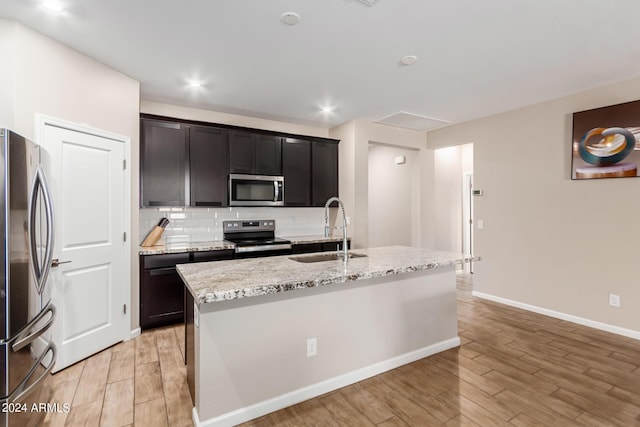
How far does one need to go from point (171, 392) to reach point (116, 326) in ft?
4.08

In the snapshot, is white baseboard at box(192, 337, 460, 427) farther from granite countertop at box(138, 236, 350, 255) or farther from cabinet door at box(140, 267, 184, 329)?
cabinet door at box(140, 267, 184, 329)

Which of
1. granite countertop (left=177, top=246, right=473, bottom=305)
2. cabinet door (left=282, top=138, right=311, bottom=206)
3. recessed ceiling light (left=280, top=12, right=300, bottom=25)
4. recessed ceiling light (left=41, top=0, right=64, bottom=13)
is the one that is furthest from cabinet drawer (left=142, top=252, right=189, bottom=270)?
recessed ceiling light (left=280, top=12, right=300, bottom=25)

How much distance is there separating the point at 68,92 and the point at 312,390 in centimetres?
309

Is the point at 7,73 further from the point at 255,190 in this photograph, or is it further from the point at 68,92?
the point at 255,190

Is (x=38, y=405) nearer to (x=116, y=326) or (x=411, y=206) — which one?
(x=116, y=326)

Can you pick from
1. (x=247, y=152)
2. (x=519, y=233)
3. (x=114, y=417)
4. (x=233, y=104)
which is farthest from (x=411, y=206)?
(x=114, y=417)

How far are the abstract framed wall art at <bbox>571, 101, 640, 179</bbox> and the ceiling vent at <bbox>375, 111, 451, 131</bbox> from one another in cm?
171

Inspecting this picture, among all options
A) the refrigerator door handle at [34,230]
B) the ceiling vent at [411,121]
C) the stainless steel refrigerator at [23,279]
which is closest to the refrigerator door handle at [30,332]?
the stainless steel refrigerator at [23,279]

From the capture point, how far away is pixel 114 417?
193 centimetres

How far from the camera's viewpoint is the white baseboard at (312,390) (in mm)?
1818

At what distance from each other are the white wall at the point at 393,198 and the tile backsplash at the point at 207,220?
1531 millimetres

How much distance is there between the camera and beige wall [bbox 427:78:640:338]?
3.23 meters

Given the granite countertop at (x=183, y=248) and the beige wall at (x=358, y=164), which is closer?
the granite countertop at (x=183, y=248)

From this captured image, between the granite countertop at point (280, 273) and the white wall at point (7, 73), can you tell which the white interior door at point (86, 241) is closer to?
the white wall at point (7, 73)
